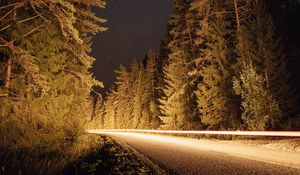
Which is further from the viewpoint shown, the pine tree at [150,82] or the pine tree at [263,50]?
the pine tree at [150,82]

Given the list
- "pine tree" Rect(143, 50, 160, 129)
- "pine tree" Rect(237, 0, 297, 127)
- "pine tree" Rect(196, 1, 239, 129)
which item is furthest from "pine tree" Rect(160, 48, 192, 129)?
"pine tree" Rect(143, 50, 160, 129)

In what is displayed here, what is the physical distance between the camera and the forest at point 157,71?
10.4 meters

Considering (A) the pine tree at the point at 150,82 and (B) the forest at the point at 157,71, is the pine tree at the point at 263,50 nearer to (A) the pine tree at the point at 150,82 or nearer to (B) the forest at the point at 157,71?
(B) the forest at the point at 157,71

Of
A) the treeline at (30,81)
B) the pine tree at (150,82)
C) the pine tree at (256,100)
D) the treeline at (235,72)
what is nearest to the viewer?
the treeline at (30,81)

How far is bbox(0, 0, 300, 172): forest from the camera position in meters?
10.4

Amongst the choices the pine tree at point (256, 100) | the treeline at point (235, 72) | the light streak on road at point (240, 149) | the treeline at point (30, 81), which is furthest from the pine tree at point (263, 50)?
the treeline at point (30, 81)

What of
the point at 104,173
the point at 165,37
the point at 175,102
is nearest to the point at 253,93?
the point at 104,173

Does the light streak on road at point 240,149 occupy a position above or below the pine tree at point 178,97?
below

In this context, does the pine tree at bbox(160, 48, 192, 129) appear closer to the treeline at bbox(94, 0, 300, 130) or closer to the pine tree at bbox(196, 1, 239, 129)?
the treeline at bbox(94, 0, 300, 130)

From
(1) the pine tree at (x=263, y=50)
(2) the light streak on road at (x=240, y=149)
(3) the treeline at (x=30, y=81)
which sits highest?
(1) the pine tree at (x=263, y=50)

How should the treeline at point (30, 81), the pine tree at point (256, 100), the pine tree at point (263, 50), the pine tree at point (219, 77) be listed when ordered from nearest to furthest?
the treeline at point (30, 81) → the pine tree at point (256, 100) → the pine tree at point (263, 50) → the pine tree at point (219, 77)

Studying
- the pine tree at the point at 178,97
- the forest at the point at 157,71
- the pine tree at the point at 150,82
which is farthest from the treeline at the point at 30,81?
the pine tree at the point at 150,82

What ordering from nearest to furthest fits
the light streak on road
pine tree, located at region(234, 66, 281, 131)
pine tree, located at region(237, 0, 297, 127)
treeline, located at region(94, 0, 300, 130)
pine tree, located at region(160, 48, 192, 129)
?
the light streak on road → pine tree, located at region(234, 66, 281, 131) → treeline, located at region(94, 0, 300, 130) → pine tree, located at region(237, 0, 297, 127) → pine tree, located at region(160, 48, 192, 129)

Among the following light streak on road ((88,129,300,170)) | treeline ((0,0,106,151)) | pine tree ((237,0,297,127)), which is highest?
pine tree ((237,0,297,127))
